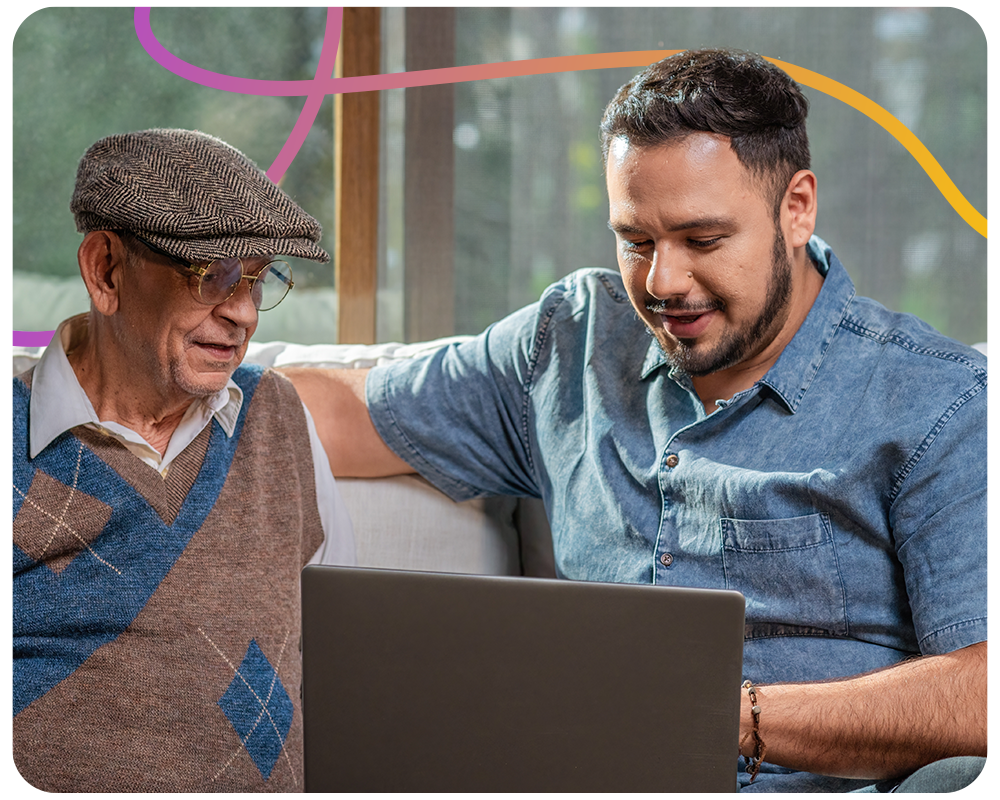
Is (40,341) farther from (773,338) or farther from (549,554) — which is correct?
(773,338)

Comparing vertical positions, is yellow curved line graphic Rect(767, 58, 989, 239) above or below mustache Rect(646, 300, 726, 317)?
above

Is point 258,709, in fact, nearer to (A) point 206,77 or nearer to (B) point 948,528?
(B) point 948,528

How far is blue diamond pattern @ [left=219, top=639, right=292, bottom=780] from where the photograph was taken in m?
1.29

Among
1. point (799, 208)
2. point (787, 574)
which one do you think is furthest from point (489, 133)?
point (787, 574)

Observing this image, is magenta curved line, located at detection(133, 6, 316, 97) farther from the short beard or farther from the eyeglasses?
the short beard

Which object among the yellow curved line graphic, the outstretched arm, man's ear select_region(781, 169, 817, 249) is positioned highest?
the yellow curved line graphic

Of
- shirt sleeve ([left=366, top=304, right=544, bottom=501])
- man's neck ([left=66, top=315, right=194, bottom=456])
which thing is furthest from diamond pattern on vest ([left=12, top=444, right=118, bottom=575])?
shirt sleeve ([left=366, top=304, right=544, bottom=501])

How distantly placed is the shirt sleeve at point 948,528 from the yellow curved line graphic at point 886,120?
958 mm

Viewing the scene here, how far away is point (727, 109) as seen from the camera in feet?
4.24

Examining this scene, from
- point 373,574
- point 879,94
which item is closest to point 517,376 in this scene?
point 373,574

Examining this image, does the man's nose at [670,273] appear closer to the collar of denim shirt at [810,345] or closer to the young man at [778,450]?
the young man at [778,450]

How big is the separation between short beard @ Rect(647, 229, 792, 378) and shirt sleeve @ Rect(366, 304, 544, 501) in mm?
313

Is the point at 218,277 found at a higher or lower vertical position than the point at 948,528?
higher

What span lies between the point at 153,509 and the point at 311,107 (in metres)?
1.11
